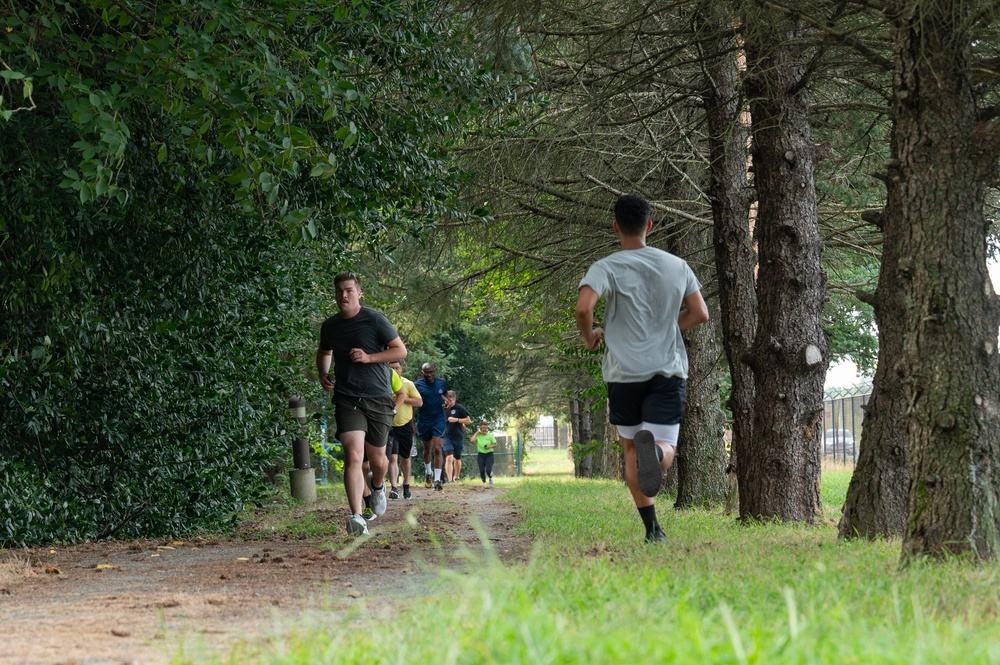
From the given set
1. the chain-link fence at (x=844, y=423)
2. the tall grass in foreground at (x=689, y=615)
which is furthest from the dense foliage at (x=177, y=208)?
the chain-link fence at (x=844, y=423)

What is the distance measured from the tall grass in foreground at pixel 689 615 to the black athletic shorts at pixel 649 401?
0.82 m

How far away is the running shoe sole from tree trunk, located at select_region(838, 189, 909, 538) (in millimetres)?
1892

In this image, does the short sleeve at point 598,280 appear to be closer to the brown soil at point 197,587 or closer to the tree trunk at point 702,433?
the brown soil at point 197,587

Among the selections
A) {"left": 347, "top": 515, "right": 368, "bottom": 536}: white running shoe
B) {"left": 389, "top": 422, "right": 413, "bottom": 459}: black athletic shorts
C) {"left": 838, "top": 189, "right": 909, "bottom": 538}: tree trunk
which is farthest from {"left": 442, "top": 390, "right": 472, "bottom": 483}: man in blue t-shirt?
{"left": 838, "top": 189, "right": 909, "bottom": 538}: tree trunk

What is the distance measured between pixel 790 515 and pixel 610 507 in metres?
2.69

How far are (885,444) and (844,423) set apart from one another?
3157cm

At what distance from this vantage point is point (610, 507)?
447 inches

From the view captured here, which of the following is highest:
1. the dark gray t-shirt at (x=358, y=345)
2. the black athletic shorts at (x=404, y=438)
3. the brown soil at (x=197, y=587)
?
the dark gray t-shirt at (x=358, y=345)

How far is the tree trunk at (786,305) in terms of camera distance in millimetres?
8898

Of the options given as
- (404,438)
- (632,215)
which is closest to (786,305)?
(632,215)

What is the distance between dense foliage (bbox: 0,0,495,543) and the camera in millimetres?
6379

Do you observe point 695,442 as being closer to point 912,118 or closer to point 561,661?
point 912,118

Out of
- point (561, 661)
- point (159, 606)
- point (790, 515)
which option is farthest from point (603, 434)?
point (561, 661)

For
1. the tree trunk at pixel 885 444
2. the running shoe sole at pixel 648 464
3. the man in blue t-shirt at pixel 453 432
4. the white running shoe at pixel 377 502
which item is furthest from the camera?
the man in blue t-shirt at pixel 453 432
